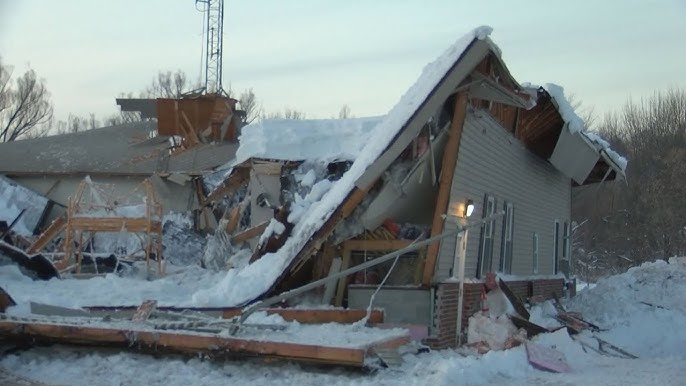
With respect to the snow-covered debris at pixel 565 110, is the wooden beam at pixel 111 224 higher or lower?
lower

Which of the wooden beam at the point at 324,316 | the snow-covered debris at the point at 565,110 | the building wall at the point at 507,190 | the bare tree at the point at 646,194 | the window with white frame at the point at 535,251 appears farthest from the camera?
the bare tree at the point at 646,194

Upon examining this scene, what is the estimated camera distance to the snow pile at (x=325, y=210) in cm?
1153

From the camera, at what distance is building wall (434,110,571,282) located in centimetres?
1271

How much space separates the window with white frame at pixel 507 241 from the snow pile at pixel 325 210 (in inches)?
183

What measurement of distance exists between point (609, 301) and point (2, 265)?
538 inches

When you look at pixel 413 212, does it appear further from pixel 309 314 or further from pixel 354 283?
pixel 309 314

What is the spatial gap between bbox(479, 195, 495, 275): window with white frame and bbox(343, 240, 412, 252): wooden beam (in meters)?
2.48

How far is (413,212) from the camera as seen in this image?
13.1m

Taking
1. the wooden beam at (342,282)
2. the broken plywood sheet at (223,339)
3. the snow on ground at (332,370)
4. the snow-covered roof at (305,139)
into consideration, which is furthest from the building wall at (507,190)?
the broken plywood sheet at (223,339)

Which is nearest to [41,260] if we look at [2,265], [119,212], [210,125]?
[2,265]

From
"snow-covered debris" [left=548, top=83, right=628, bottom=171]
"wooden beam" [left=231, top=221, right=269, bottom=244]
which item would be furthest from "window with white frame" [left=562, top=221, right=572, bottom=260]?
"wooden beam" [left=231, top=221, right=269, bottom=244]

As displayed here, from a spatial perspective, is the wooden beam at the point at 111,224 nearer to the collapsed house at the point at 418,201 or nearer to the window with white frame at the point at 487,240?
the collapsed house at the point at 418,201

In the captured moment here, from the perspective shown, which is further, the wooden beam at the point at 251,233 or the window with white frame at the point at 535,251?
the window with white frame at the point at 535,251

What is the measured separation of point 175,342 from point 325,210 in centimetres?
411
